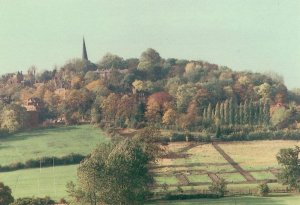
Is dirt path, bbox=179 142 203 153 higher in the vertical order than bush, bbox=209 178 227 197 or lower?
higher

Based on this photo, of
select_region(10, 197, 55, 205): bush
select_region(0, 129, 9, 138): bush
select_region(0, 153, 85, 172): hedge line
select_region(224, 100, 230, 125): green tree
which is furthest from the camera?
select_region(224, 100, 230, 125): green tree

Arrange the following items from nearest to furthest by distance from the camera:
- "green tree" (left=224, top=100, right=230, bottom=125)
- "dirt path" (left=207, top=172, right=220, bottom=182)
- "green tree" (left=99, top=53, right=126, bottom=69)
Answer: "dirt path" (left=207, top=172, right=220, bottom=182), "green tree" (left=224, top=100, right=230, bottom=125), "green tree" (left=99, top=53, right=126, bottom=69)

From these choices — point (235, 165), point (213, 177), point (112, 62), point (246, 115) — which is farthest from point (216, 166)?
point (112, 62)

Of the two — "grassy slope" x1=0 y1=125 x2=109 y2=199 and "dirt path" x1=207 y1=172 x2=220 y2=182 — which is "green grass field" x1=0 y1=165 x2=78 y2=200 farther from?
"dirt path" x1=207 y1=172 x2=220 y2=182

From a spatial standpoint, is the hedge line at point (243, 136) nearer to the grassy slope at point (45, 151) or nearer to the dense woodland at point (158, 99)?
the dense woodland at point (158, 99)

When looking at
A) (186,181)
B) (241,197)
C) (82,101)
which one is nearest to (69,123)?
(82,101)

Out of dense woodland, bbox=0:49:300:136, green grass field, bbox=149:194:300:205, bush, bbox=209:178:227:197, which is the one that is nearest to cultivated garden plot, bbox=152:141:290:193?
bush, bbox=209:178:227:197

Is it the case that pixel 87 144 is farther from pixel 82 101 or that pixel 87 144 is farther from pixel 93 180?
pixel 93 180

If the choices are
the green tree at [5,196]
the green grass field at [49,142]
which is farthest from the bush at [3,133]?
the green tree at [5,196]
